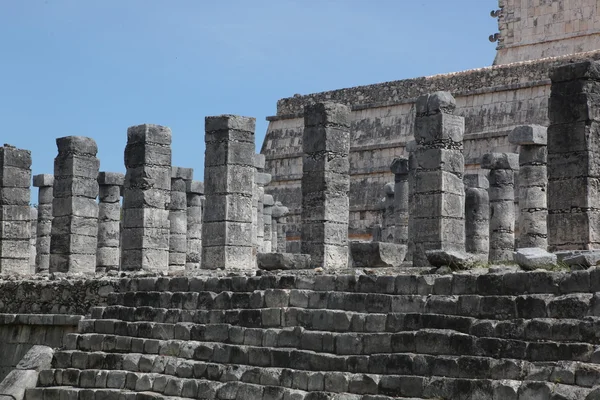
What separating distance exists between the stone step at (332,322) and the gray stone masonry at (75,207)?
5.84 meters

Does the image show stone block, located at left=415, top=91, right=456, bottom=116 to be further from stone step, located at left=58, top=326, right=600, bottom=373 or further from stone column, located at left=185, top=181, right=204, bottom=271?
stone column, located at left=185, top=181, right=204, bottom=271

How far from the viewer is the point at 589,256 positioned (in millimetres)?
A: 12273

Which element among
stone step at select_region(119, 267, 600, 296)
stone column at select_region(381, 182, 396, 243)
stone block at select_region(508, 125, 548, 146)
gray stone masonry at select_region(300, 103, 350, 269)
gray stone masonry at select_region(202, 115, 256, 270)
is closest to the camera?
stone step at select_region(119, 267, 600, 296)

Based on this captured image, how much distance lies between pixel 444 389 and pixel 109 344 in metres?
6.06

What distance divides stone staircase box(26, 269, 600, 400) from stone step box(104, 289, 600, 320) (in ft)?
0.04

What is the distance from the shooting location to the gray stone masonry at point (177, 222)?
26188 mm

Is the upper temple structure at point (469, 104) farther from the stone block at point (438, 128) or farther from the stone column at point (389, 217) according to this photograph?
the stone block at point (438, 128)

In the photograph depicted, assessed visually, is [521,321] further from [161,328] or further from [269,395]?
[161,328]

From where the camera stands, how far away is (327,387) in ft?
41.4

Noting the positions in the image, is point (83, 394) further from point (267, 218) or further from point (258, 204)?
point (267, 218)

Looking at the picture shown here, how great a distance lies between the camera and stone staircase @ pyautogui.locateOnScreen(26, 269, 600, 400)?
11.1m

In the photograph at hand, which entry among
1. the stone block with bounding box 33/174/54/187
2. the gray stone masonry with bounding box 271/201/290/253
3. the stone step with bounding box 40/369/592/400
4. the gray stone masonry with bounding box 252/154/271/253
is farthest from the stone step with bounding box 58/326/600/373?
the gray stone masonry with bounding box 271/201/290/253

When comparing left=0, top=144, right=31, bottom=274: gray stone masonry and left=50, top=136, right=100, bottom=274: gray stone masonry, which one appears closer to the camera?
left=50, top=136, right=100, bottom=274: gray stone masonry

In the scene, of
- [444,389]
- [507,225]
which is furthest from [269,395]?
[507,225]
